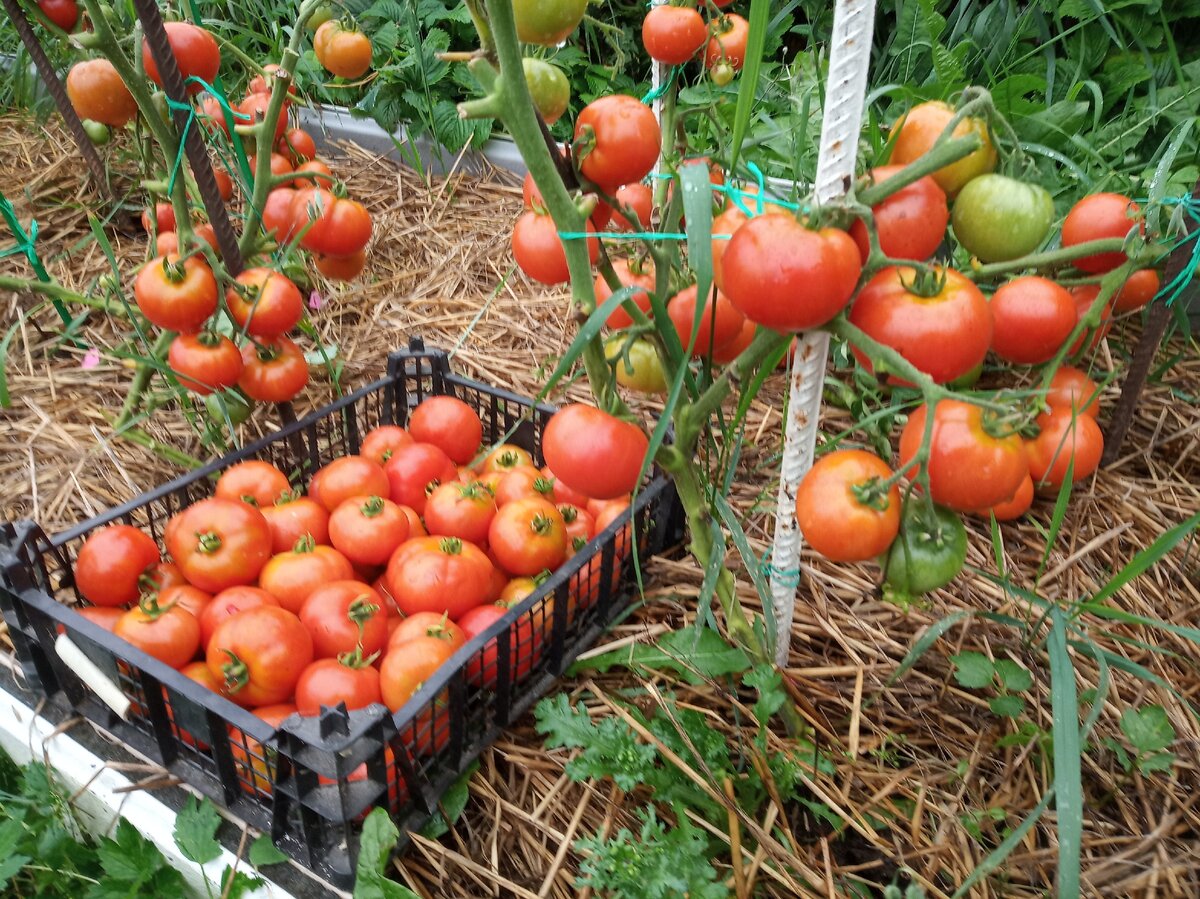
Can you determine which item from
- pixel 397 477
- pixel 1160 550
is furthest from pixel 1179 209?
pixel 397 477

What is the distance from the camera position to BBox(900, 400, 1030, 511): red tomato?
2.27ft

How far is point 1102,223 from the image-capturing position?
3.33ft

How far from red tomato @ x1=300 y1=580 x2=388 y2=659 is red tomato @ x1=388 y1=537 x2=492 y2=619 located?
0.16 ft

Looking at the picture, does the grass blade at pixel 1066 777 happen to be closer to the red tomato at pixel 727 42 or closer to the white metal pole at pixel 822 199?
the white metal pole at pixel 822 199

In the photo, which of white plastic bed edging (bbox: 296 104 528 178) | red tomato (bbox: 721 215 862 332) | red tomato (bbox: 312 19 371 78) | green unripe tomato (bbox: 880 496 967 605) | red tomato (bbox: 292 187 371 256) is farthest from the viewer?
white plastic bed edging (bbox: 296 104 528 178)

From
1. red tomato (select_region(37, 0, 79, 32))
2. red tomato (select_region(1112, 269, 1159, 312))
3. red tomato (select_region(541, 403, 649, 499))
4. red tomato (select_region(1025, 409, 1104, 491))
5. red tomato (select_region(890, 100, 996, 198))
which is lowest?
red tomato (select_region(1025, 409, 1104, 491))

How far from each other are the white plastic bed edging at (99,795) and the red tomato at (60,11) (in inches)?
42.7

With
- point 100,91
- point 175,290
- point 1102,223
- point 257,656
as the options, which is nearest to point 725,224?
point 1102,223

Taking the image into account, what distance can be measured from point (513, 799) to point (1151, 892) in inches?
27.0

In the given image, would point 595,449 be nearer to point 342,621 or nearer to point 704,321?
point 704,321

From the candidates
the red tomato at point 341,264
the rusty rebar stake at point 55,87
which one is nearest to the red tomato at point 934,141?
the red tomato at point 341,264

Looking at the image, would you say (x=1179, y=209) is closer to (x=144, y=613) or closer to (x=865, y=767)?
(x=865, y=767)

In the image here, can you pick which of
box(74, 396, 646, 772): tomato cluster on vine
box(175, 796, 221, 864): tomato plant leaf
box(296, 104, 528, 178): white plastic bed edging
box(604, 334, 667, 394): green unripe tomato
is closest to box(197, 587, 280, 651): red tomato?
box(74, 396, 646, 772): tomato cluster on vine

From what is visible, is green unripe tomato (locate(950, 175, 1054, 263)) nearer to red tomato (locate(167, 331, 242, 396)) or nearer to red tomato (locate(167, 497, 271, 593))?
red tomato (locate(167, 497, 271, 593))
